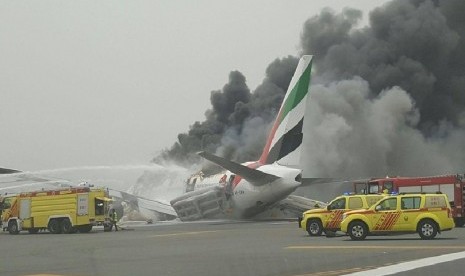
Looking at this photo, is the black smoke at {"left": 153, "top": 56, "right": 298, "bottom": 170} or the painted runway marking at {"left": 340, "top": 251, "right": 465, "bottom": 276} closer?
the painted runway marking at {"left": 340, "top": 251, "right": 465, "bottom": 276}

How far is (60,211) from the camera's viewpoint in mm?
39125

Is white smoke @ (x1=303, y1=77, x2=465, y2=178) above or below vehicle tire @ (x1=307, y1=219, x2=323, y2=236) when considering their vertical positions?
above

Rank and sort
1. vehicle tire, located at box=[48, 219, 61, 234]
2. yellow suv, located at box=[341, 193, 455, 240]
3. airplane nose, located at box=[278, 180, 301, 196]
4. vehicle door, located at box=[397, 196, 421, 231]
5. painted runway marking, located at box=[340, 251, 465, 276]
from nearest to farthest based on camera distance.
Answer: painted runway marking, located at box=[340, 251, 465, 276], yellow suv, located at box=[341, 193, 455, 240], vehicle door, located at box=[397, 196, 421, 231], vehicle tire, located at box=[48, 219, 61, 234], airplane nose, located at box=[278, 180, 301, 196]

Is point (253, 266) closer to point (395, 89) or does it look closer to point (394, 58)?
point (395, 89)

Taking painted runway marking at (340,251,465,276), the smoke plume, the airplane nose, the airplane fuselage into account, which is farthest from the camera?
the smoke plume

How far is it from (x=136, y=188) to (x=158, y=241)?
24.8m

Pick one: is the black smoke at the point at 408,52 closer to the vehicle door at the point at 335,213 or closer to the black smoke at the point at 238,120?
the black smoke at the point at 238,120

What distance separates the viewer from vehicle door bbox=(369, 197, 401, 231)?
2580 cm

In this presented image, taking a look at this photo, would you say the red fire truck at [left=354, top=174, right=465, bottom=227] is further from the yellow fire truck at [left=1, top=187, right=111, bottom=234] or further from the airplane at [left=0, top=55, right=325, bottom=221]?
the yellow fire truck at [left=1, top=187, right=111, bottom=234]

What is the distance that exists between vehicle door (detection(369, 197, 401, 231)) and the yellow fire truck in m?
17.9

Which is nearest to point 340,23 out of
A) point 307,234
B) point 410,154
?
point 410,154

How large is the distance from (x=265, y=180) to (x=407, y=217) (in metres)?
18.0

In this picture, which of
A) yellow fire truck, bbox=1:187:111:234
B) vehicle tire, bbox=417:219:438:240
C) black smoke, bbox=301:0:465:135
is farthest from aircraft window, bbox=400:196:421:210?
black smoke, bbox=301:0:465:135

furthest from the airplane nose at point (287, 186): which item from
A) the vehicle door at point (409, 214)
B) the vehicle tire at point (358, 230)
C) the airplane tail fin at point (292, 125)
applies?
the vehicle door at point (409, 214)
